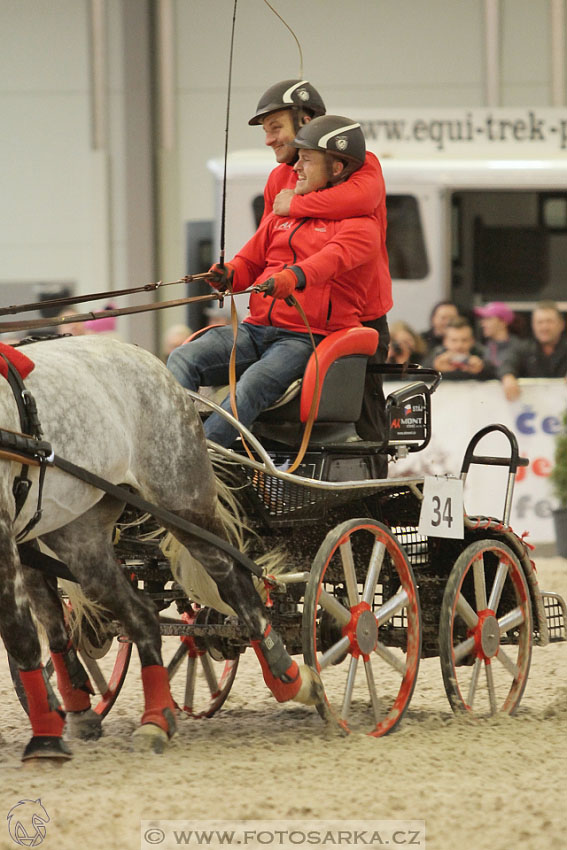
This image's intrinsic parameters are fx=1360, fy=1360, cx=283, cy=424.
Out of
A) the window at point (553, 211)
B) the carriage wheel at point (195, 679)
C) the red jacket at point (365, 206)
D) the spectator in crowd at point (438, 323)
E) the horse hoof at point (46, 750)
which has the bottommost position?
the carriage wheel at point (195, 679)

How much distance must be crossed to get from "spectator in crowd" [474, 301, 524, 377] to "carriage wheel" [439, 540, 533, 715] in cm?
506

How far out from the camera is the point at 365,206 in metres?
4.70

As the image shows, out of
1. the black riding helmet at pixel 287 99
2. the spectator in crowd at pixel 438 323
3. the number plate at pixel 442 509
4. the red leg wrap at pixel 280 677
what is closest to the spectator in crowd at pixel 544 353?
the spectator in crowd at pixel 438 323

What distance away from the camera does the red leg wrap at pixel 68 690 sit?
4.46 metres

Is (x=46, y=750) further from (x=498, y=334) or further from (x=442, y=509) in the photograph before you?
(x=498, y=334)

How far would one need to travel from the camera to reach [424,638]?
16.0 feet

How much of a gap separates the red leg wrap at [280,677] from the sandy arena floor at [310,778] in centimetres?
17

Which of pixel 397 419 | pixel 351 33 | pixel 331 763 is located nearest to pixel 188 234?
pixel 351 33

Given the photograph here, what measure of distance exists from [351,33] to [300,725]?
11692 millimetres

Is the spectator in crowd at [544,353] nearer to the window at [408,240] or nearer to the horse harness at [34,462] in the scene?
the window at [408,240]

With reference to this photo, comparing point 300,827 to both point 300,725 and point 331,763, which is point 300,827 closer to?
point 331,763

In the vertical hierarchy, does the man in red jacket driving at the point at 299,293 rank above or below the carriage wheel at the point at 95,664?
above

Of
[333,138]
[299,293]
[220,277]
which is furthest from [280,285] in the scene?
[333,138]

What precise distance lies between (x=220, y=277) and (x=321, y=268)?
423 millimetres
